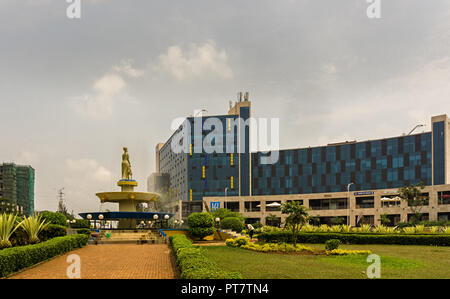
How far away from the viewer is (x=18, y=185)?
130 metres

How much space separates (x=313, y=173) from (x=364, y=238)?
63.1 metres

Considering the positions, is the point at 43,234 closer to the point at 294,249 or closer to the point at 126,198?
the point at 294,249

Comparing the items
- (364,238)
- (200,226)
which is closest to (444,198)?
(364,238)

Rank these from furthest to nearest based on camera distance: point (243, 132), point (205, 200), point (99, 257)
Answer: point (243, 132) → point (205, 200) → point (99, 257)

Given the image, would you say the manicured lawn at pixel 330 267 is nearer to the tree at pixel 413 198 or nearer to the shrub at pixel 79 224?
the shrub at pixel 79 224

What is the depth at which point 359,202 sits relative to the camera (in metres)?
79.7

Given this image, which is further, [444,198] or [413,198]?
[444,198]

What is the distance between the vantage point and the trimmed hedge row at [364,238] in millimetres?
30928

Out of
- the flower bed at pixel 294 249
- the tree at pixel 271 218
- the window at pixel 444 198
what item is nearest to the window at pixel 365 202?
the window at pixel 444 198
